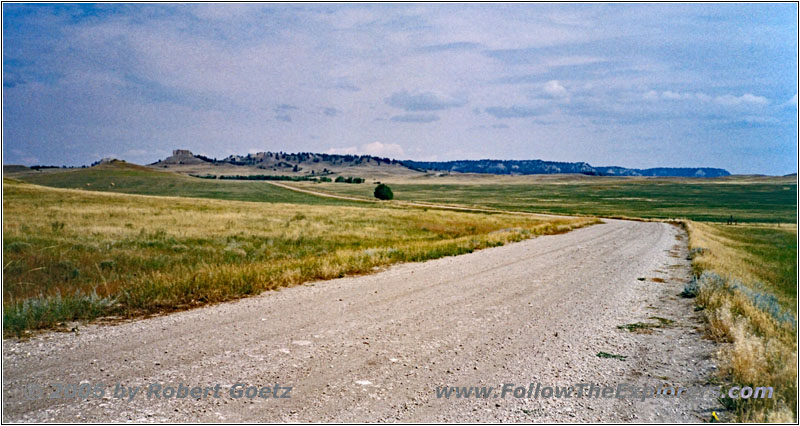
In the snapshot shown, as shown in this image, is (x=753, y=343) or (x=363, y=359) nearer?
(x=363, y=359)

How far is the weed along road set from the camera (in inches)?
198

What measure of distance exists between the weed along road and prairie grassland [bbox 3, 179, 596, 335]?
88cm

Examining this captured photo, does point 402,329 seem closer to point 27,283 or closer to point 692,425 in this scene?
point 692,425

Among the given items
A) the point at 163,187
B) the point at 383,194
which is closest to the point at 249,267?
the point at 383,194

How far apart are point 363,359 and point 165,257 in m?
12.6

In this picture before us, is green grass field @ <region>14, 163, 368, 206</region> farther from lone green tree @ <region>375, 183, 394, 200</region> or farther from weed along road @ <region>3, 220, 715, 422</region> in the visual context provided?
weed along road @ <region>3, 220, 715, 422</region>

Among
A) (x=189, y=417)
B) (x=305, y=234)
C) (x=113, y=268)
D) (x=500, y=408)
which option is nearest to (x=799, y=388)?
(x=500, y=408)

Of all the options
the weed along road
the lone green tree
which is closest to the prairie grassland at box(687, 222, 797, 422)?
the weed along road

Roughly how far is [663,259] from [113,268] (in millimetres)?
19972

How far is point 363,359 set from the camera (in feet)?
21.2

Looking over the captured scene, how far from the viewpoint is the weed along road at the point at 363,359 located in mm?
5031

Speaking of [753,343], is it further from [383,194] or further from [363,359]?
[383,194]

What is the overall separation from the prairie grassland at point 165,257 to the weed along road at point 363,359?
2.89 feet

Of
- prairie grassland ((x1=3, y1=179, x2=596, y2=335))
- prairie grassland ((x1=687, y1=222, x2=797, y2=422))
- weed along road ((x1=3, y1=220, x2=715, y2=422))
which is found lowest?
prairie grassland ((x1=3, y1=179, x2=596, y2=335))
